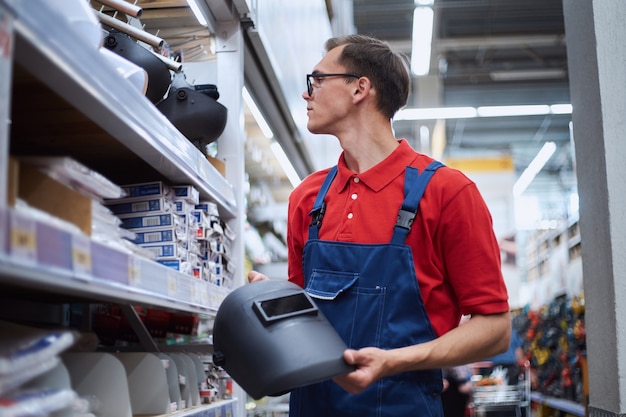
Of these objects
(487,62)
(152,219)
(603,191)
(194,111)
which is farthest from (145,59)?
(487,62)

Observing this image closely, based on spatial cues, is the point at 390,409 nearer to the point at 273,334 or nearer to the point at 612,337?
the point at 273,334

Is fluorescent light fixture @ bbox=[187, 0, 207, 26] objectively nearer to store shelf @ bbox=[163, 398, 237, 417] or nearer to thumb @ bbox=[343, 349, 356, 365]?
store shelf @ bbox=[163, 398, 237, 417]

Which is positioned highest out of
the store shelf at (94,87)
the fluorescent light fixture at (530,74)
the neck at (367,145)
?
the fluorescent light fixture at (530,74)

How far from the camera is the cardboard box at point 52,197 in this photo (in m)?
1.34

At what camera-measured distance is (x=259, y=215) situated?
249 inches

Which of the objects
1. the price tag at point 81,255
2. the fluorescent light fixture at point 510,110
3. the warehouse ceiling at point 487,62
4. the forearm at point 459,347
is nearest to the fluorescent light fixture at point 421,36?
the warehouse ceiling at point 487,62

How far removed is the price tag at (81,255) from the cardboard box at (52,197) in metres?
0.15

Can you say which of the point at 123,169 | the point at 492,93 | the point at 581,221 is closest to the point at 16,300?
the point at 123,169

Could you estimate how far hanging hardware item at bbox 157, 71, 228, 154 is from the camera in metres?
2.52

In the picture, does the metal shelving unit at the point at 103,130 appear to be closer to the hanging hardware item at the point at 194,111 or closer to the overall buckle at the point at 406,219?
the hanging hardware item at the point at 194,111

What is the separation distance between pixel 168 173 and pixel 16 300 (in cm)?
54

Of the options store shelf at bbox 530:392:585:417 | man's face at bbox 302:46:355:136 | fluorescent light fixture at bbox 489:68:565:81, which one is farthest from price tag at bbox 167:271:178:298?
fluorescent light fixture at bbox 489:68:565:81

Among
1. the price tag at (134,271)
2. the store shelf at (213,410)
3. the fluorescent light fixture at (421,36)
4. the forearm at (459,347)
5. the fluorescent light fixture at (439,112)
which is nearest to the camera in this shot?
the price tag at (134,271)

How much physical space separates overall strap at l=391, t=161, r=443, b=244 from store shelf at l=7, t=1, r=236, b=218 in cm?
58
